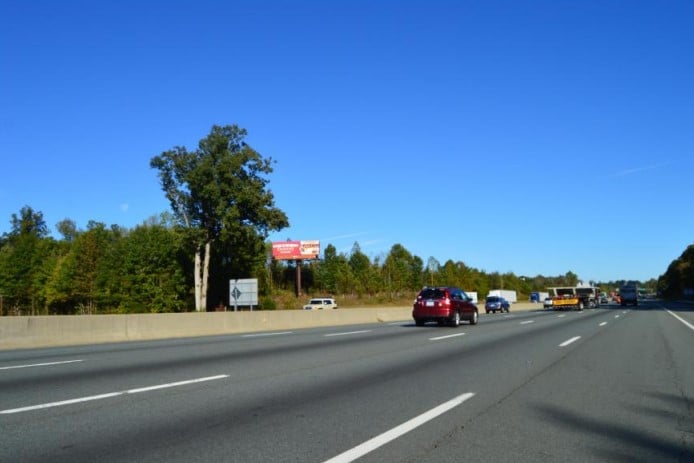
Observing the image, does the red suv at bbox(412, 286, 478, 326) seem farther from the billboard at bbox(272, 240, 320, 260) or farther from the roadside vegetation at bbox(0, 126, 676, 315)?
the billboard at bbox(272, 240, 320, 260)

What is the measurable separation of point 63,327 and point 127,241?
7065 cm

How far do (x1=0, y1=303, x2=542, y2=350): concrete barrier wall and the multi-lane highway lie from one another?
5625 millimetres

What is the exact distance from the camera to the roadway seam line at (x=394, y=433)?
5395 mm

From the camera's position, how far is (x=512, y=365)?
1224 centimetres

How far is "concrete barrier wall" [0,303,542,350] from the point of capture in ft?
59.8

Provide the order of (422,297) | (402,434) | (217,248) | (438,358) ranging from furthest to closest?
1. (217,248)
2. (422,297)
3. (438,358)
4. (402,434)

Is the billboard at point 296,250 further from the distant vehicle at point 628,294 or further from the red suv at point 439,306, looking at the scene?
the red suv at point 439,306

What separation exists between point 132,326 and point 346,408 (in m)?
16.0

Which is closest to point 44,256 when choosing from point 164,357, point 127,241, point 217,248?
point 127,241

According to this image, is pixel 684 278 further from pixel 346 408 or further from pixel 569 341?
pixel 346 408

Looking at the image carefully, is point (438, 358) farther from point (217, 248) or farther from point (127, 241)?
point (127, 241)

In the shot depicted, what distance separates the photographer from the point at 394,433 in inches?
247

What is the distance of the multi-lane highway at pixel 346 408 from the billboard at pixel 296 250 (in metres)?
78.2

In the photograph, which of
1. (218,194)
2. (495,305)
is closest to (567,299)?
(495,305)
